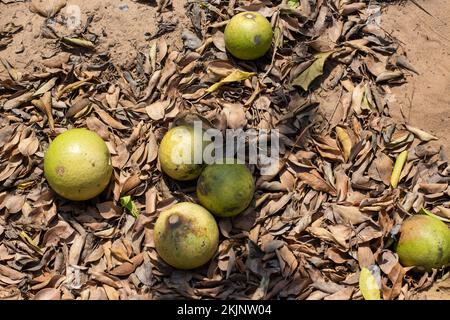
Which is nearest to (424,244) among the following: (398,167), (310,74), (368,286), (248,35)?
(368,286)

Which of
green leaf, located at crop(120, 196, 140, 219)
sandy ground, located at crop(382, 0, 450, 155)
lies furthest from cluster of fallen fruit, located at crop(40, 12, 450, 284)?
sandy ground, located at crop(382, 0, 450, 155)

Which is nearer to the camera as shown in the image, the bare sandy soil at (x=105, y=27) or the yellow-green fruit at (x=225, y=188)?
the yellow-green fruit at (x=225, y=188)

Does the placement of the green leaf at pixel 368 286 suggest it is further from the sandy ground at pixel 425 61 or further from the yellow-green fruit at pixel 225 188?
the sandy ground at pixel 425 61

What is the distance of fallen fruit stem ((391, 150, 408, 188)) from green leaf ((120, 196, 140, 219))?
5.60 feet

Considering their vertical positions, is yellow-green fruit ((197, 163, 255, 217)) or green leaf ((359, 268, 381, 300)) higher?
yellow-green fruit ((197, 163, 255, 217))

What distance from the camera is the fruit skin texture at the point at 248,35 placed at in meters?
3.53

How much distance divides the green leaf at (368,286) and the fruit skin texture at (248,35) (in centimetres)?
167

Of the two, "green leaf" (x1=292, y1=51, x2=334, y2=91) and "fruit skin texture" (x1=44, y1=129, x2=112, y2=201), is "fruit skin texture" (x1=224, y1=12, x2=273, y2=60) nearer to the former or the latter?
"green leaf" (x1=292, y1=51, x2=334, y2=91)

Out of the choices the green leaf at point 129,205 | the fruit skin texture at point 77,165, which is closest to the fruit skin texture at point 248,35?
the fruit skin texture at point 77,165

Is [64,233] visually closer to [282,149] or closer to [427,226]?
[282,149]

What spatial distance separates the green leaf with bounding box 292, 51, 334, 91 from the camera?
11.9 feet

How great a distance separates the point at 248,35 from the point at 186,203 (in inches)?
50.5

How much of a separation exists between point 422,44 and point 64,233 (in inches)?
116

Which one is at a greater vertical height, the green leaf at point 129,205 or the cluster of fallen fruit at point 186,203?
the cluster of fallen fruit at point 186,203
